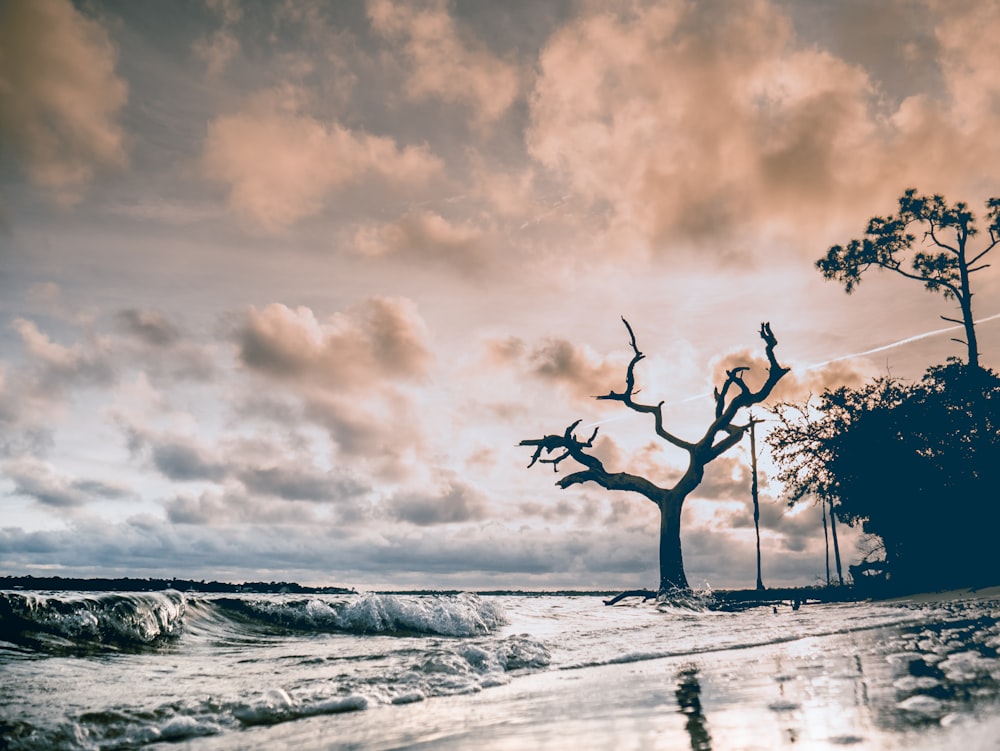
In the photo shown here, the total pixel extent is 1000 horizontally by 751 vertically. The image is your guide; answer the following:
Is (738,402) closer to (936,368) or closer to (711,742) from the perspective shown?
(936,368)

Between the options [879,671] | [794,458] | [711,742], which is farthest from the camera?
[794,458]

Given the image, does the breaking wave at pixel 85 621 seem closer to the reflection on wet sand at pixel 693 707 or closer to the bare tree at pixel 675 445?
the reflection on wet sand at pixel 693 707

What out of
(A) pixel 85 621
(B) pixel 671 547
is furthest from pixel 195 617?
(B) pixel 671 547

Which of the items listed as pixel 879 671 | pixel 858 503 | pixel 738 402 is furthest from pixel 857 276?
pixel 879 671

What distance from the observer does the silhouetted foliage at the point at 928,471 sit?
2175 cm

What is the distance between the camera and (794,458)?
26.3 meters

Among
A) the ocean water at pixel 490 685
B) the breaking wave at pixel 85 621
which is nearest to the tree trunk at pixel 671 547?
the ocean water at pixel 490 685

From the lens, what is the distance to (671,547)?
2578 cm

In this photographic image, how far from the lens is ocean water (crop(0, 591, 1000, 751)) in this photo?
12.0 feet

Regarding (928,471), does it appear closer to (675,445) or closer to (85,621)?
(675,445)

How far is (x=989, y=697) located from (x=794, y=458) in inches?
965

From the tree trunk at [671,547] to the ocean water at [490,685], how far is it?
44.1 feet

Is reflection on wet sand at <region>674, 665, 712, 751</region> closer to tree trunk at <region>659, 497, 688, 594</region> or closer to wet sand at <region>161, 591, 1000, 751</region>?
wet sand at <region>161, 591, 1000, 751</region>

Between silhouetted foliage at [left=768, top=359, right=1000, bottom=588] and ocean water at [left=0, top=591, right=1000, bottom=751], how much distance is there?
12327mm
